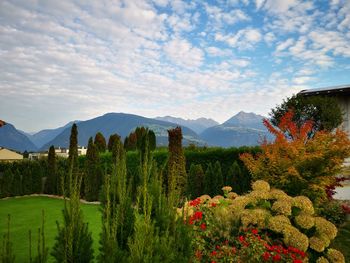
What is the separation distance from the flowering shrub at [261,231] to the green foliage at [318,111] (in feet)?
33.6

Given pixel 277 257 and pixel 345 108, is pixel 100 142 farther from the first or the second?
pixel 277 257

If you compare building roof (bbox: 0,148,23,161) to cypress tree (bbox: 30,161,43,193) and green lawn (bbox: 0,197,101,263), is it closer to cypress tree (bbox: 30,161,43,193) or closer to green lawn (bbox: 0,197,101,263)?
cypress tree (bbox: 30,161,43,193)

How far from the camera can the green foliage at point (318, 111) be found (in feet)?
54.1

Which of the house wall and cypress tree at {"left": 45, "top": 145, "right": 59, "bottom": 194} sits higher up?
the house wall

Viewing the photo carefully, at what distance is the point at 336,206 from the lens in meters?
9.86

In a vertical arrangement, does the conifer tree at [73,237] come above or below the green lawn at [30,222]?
above

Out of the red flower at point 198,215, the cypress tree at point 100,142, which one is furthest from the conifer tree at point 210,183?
the cypress tree at point 100,142

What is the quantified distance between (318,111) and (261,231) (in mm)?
11730

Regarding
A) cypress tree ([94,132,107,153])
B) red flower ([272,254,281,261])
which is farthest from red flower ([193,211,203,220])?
cypress tree ([94,132,107,153])

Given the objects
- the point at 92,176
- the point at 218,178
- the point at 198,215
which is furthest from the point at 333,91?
the point at 92,176

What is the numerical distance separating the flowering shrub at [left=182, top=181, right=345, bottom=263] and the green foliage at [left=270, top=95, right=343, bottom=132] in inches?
403

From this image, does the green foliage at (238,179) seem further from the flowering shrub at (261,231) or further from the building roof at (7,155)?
the building roof at (7,155)

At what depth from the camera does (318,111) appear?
17.0m

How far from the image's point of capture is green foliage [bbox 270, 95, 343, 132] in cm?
1650
